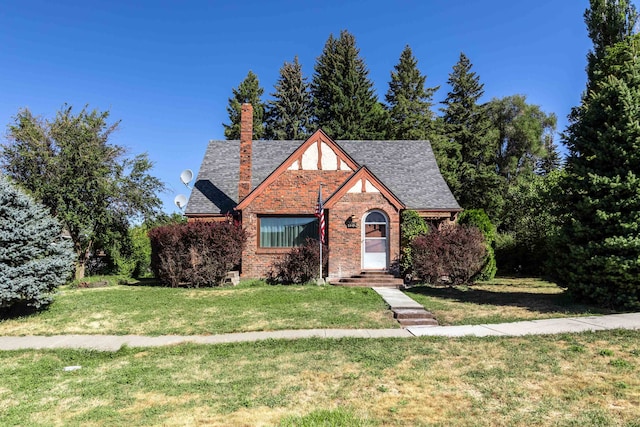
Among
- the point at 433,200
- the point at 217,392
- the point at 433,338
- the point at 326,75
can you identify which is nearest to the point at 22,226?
the point at 217,392

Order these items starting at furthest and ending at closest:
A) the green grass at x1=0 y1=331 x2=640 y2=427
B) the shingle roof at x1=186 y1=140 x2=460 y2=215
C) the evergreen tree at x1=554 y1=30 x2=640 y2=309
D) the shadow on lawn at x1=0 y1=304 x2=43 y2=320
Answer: the shingle roof at x1=186 y1=140 x2=460 y2=215 → the shadow on lawn at x1=0 y1=304 x2=43 y2=320 → the evergreen tree at x1=554 y1=30 x2=640 y2=309 → the green grass at x1=0 y1=331 x2=640 y2=427

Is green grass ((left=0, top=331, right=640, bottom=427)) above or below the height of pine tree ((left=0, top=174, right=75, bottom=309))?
below

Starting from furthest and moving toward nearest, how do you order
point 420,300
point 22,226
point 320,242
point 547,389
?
point 320,242 → point 420,300 → point 22,226 → point 547,389

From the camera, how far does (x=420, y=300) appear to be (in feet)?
36.7

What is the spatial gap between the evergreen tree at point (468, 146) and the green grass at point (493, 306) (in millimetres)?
20814

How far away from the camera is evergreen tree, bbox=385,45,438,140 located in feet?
115

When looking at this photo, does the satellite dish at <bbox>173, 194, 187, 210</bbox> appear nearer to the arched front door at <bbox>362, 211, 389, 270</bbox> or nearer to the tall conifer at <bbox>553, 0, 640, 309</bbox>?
the arched front door at <bbox>362, 211, 389, 270</bbox>

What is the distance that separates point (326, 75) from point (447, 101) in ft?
41.1

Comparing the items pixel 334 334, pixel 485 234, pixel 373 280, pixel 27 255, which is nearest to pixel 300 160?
pixel 373 280

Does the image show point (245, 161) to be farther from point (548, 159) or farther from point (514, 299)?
point (548, 159)

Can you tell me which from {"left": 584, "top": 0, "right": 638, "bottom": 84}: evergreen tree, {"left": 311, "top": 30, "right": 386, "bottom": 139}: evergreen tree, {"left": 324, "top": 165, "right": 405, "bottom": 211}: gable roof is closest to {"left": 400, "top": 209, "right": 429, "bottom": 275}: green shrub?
{"left": 324, "top": 165, "right": 405, "bottom": 211}: gable roof

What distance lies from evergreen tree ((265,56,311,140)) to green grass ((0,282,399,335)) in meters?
30.5

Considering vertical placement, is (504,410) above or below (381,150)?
below

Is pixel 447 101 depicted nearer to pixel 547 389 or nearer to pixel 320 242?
pixel 320 242
